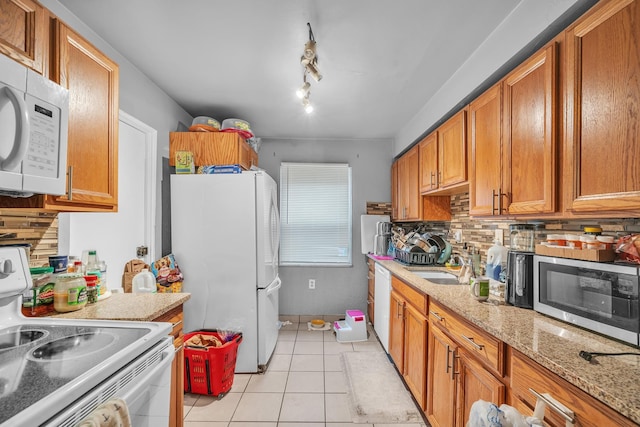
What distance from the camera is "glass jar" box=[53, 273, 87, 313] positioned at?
4.57 feet

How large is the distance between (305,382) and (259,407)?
448 millimetres

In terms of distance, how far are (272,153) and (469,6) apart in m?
2.81

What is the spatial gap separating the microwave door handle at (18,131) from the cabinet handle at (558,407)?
1.85m

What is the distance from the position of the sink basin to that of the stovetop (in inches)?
78.4

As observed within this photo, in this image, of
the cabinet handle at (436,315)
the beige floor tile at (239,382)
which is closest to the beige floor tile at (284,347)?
the beige floor tile at (239,382)

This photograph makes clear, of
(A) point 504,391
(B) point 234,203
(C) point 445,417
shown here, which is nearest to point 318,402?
(C) point 445,417

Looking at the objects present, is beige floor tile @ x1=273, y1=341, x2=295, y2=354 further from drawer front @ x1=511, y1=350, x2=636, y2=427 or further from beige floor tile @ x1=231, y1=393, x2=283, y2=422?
drawer front @ x1=511, y1=350, x2=636, y2=427

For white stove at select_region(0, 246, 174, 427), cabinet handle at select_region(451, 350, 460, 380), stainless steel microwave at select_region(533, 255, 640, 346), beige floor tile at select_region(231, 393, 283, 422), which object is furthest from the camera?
beige floor tile at select_region(231, 393, 283, 422)

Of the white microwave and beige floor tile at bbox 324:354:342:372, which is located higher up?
the white microwave

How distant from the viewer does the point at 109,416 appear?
82cm

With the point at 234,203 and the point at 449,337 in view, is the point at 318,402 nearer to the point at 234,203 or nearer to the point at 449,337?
the point at 449,337

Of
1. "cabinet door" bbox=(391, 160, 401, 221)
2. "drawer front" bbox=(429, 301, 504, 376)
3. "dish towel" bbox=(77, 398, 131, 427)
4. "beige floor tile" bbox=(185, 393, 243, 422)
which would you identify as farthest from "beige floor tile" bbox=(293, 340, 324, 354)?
"dish towel" bbox=(77, 398, 131, 427)

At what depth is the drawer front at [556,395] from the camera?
0.77 m

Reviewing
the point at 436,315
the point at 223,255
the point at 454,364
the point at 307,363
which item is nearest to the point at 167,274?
the point at 223,255
